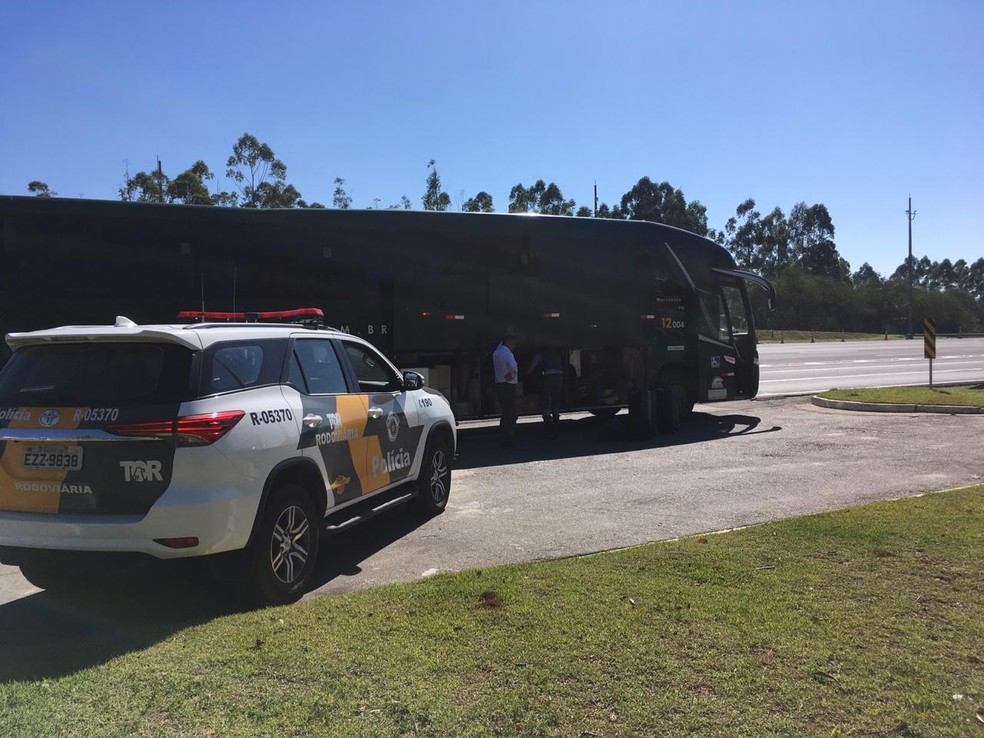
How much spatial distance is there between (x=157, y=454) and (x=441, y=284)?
865 centimetres

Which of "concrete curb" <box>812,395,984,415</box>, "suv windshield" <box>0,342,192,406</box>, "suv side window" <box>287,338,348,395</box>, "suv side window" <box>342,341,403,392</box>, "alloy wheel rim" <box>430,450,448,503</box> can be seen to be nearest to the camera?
"suv windshield" <box>0,342,192,406</box>

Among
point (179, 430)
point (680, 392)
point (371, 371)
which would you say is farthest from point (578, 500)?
point (680, 392)

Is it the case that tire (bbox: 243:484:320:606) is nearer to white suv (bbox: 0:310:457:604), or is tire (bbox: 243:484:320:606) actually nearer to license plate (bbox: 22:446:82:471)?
white suv (bbox: 0:310:457:604)

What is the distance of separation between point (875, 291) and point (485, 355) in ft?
337

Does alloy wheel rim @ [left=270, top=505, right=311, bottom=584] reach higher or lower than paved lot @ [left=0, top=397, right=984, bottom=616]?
higher

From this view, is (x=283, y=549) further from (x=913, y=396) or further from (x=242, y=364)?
(x=913, y=396)

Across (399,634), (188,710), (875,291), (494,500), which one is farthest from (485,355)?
(875,291)

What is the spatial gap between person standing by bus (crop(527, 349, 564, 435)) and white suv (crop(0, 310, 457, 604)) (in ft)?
27.7

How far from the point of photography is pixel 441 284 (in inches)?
507

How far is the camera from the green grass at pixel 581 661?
3.42m

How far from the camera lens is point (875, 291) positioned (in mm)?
101438

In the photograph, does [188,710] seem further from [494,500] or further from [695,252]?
[695,252]

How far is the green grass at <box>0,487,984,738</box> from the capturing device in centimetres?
342

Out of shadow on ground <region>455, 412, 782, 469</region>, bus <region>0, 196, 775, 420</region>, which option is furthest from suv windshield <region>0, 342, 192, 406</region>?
shadow on ground <region>455, 412, 782, 469</region>
